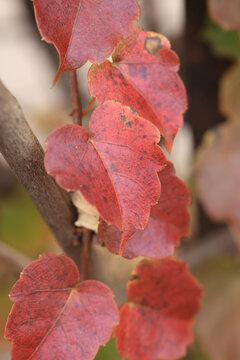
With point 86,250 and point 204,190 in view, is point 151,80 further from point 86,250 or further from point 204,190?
point 204,190

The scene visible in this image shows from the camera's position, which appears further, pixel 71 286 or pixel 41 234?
pixel 41 234

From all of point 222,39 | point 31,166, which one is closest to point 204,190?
point 222,39

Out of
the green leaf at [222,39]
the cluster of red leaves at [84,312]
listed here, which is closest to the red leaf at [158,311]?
Result: the cluster of red leaves at [84,312]

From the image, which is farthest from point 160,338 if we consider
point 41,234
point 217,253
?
point 41,234

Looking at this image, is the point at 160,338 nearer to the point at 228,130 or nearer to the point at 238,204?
the point at 238,204

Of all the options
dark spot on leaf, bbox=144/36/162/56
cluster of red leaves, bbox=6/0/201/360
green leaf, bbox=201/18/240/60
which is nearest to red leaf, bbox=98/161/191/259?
cluster of red leaves, bbox=6/0/201/360
